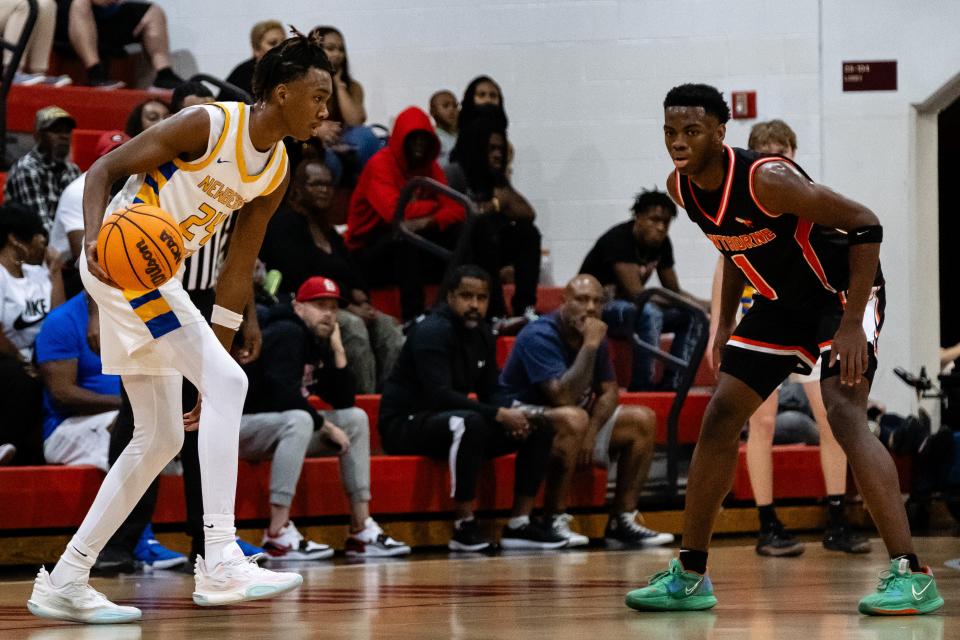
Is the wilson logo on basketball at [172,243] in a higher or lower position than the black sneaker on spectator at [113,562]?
higher

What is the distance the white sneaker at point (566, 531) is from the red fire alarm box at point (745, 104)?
3531 mm

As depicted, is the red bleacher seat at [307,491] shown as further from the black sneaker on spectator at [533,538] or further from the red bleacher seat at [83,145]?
the red bleacher seat at [83,145]

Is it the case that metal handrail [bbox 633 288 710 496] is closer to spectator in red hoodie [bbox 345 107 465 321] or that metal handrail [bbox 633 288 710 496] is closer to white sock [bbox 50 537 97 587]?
spectator in red hoodie [bbox 345 107 465 321]

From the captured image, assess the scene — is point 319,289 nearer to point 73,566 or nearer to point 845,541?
point 845,541

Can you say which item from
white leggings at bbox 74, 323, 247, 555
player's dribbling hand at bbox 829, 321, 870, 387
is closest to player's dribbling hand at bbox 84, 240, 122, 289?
white leggings at bbox 74, 323, 247, 555

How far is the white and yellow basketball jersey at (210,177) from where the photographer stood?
4.22m

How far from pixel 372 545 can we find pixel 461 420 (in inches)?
28.2

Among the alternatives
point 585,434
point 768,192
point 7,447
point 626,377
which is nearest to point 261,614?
point 768,192

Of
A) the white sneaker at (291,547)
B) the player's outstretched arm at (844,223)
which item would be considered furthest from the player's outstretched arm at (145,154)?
the white sneaker at (291,547)

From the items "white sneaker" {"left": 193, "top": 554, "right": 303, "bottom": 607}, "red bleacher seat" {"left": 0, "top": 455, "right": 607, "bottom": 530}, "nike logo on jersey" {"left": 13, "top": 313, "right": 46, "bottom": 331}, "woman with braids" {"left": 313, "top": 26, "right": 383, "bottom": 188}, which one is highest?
"woman with braids" {"left": 313, "top": 26, "right": 383, "bottom": 188}

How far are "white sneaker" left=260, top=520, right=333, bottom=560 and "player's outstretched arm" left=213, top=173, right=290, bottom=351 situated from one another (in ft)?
7.01

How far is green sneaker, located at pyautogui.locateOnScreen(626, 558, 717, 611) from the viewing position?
14.2 ft

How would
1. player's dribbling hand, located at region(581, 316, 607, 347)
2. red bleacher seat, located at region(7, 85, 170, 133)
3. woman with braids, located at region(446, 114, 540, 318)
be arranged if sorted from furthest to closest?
red bleacher seat, located at region(7, 85, 170, 133), woman with braids, located at region(446, 114, 540, 318), player's dribbling hand, located at region(581, 316, 607, 347)

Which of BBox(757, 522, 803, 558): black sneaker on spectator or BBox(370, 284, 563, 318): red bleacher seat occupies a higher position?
BBox(370, 284, 563, 318): red bleacher seat
